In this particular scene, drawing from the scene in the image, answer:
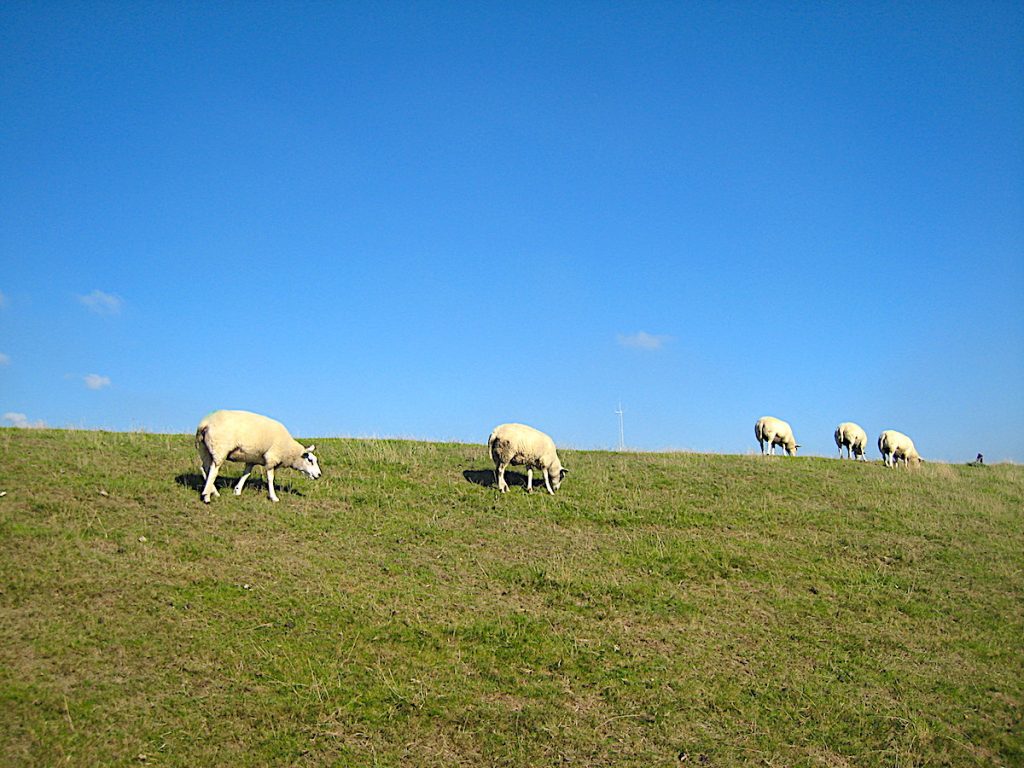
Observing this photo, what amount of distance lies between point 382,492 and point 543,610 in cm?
892

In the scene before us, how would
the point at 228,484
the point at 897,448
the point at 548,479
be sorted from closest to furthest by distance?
the point at 228,484
the point at 548,479
the point at 897,448

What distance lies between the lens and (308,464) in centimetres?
2317

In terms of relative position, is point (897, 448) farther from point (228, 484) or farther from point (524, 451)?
point (228, 484)

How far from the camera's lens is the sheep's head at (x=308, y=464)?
75.5ft

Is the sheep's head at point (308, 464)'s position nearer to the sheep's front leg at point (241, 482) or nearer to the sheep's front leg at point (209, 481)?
the sheep's front leg at point (241, 482)

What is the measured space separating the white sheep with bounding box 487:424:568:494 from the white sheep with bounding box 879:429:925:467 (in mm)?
25183

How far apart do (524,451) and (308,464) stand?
7416 mm

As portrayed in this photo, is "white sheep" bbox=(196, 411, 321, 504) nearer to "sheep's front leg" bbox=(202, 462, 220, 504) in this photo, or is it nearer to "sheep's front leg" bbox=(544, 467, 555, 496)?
"sheep's front leg" bbox=(202, 462, 220, 504)

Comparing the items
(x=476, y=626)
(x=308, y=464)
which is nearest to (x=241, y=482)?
(x=308, y=464)

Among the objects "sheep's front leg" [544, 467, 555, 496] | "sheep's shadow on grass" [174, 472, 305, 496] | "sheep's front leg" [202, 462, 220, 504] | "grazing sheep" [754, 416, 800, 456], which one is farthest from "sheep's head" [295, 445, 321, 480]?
"grazing sheep" [754, 416, 800, 456]

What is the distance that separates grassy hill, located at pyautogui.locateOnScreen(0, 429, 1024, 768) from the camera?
39.7 ft

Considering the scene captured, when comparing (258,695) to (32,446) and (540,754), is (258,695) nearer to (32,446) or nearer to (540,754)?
(540,754)

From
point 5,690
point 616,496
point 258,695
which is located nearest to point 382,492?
point 616,496

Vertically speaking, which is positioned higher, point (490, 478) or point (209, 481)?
point (209, 481)
